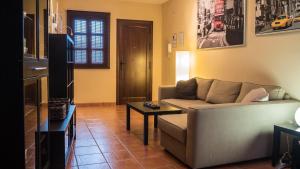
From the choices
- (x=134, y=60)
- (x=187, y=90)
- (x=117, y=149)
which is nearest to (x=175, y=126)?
(x=117, y=149)

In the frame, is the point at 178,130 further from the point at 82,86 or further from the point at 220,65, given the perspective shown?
the point at 82,86

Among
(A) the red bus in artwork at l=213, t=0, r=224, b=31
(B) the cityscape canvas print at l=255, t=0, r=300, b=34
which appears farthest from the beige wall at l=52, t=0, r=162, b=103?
(B) the cityscape canvas print at l=255, t=0, r=300, b=34

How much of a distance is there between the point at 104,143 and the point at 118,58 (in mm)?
3494

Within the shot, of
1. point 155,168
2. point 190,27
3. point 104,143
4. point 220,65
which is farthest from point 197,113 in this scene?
point 190,27

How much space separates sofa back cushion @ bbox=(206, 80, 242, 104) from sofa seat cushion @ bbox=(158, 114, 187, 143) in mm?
1058

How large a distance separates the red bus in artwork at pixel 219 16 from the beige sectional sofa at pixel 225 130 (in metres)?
1.67

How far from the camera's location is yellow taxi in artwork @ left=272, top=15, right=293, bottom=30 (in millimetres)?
3310

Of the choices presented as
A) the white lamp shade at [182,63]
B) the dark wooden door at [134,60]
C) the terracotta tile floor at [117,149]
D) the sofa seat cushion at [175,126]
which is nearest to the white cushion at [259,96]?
the terracotta tile floor at [117,149]

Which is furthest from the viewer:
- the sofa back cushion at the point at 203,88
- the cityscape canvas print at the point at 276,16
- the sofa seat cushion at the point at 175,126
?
the sofa back cushion at the point at 203,88

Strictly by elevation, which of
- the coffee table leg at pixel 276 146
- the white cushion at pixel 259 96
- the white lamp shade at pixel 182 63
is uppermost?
the white lamp shade at pixel 182 63

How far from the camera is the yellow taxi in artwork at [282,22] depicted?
10.9ft

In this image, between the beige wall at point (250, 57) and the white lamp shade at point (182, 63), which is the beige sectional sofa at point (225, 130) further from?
the white lamp shade at point (182, 63)

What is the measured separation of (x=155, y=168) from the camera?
2809 millimetres

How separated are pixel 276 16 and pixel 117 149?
2.64m
